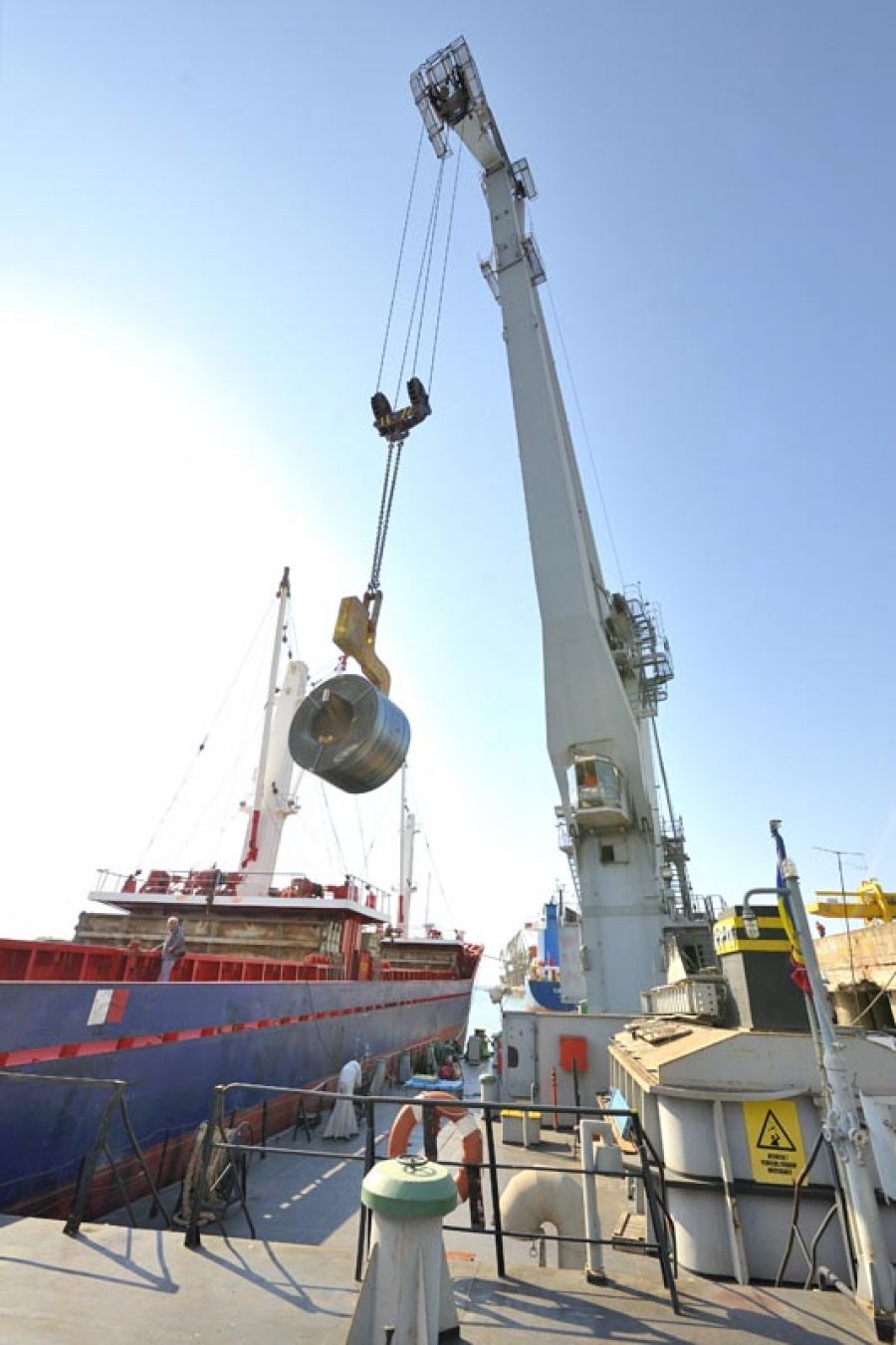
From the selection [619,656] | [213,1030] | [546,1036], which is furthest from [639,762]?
[213,1030]

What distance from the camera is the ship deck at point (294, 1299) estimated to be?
10.1 feet

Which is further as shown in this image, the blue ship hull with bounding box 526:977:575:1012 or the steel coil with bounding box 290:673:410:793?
the blue ship hull with bounding box 526:977:575:1012

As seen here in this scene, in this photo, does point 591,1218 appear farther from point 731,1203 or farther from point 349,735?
point 349,735

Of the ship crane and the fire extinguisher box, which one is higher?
the ship crane

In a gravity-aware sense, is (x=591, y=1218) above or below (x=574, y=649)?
below

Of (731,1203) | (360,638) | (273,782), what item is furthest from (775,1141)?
(273,782)

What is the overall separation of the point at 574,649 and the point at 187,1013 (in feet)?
39.9

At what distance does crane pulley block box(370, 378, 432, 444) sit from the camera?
470 inches

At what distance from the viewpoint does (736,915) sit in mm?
6430

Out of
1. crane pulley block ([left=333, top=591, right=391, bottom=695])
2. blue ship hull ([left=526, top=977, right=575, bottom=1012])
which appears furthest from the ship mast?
blue ship hull ([left=526, top=977, right=575, bottom=1012])

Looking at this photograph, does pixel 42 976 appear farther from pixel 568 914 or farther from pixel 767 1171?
pixel 568 914

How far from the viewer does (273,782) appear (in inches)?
874

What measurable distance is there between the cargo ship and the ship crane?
662cm

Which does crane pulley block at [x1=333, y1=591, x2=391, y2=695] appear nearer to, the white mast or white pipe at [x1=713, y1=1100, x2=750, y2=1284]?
white pipe at [x1=713, y1=1100, x2=750, y2=1284]
